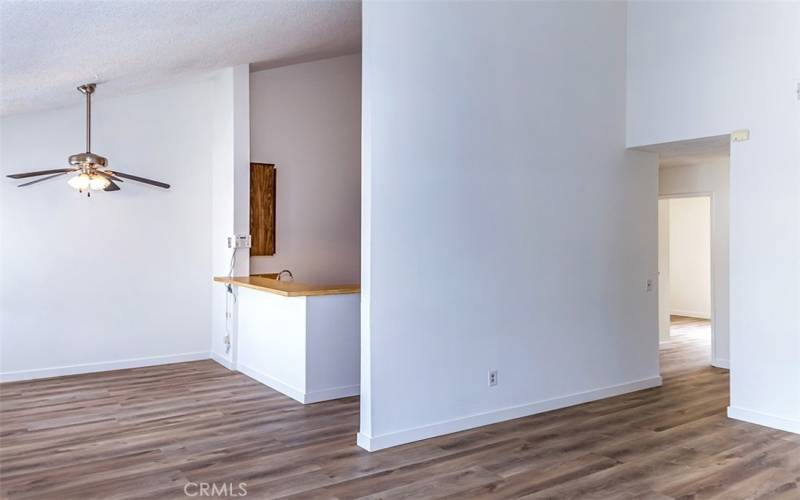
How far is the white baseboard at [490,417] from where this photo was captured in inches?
147

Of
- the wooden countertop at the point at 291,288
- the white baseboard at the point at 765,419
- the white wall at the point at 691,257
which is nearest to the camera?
the white baseboard at the point at 765,419

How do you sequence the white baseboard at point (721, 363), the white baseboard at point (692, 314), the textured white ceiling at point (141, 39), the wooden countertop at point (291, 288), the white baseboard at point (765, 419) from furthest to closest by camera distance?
1. the white baseboard at point (692, 314)
2. the white baseboard at point (721, 363)
3. the wooden countertop at point (291, 288)
4. the white baseboard at point (765, 419)
5. the textured white ceiling at point (141, 39)

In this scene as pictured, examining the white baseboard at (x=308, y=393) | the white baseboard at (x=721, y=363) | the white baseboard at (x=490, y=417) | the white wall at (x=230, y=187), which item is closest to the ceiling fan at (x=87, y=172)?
the white wall at (x=230, y=187)

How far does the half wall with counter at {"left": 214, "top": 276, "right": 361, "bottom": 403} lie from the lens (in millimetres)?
4688

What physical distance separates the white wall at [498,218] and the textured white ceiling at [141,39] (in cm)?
98

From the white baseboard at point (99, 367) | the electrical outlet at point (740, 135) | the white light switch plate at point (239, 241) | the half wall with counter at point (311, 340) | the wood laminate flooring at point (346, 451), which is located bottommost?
the wood laminate flooring at point (346, 451)

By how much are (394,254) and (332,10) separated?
2.04 m

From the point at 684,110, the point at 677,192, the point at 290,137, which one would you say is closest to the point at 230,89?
the point at 290,137

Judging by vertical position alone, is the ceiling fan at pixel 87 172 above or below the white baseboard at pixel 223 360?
above

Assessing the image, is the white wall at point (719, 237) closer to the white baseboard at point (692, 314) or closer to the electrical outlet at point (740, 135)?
the electrical outlet at point (740, 135)

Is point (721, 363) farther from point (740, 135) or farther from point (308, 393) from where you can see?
point (308, 393)

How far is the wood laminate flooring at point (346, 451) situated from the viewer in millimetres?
3141

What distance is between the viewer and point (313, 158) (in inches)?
265

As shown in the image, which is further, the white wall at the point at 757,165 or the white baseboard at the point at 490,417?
the white wall at the point at 757,165
